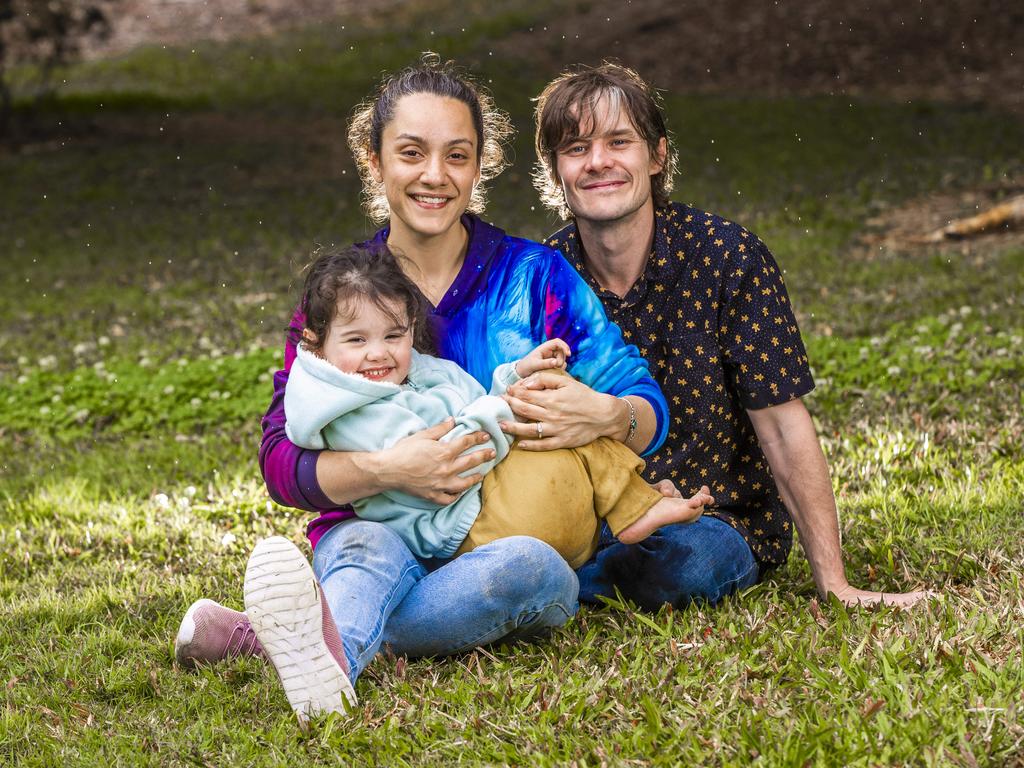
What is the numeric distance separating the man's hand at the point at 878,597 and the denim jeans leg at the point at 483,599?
30.1 inches

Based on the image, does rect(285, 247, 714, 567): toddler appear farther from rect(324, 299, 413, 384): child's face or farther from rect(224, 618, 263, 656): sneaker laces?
rect(224, 618, 263, 656): sneaker laces

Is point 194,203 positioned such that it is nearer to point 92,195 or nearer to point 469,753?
point 92,195

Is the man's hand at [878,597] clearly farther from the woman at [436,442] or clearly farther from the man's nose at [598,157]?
the man's nose at [598,157]

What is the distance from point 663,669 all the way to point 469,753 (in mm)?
560

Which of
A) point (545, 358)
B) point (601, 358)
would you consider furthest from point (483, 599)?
point (601, 358)

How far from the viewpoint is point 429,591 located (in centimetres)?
312

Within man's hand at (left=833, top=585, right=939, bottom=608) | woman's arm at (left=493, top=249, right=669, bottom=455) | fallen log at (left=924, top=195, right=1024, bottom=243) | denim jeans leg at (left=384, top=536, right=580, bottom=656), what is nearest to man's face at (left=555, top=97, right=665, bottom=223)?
woman's arm at (left=493, top=249, right=669, bottom=455)

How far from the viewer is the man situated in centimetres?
345

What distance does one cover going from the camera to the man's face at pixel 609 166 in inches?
137

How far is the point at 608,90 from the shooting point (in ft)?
11.5

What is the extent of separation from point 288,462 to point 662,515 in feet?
3.21

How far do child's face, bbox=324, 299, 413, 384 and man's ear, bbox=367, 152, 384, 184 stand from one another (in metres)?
0.53

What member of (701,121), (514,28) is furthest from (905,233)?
(514,28)

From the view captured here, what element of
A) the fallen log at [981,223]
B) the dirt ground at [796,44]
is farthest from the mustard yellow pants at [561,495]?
the dirt ground at [796,44]
